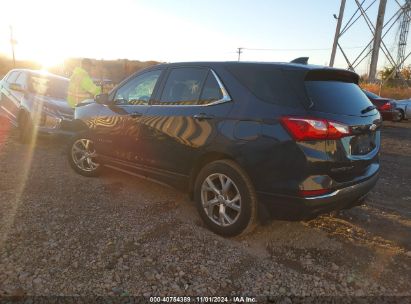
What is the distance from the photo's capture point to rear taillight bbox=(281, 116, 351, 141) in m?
3.00

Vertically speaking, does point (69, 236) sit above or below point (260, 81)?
below

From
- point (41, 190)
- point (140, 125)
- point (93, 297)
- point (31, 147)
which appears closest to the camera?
point (93, 297)

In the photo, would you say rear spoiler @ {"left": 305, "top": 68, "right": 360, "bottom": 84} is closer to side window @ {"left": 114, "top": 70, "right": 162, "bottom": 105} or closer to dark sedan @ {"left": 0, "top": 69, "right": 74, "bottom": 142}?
side window @ {"left": 114, "top": 70, "right": 162, "bottom": 105}

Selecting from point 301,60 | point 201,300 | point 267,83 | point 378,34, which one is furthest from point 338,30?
Result: point 201,300

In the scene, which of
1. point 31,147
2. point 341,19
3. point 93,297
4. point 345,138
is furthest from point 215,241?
point 341,19

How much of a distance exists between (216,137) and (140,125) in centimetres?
126

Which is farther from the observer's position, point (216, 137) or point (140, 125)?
point (140, 125)

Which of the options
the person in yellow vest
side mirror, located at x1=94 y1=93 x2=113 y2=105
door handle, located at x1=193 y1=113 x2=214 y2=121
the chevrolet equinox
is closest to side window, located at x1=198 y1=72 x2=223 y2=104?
the chevrolet equinox

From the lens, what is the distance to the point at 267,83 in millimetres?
3365

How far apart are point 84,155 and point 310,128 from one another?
370 centimetres

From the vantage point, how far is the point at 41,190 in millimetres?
4824

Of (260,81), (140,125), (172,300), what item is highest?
(260,81)

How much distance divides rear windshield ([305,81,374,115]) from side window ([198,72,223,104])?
0.91 m

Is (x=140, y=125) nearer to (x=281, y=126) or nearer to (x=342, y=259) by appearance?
(x=281, y=126)
